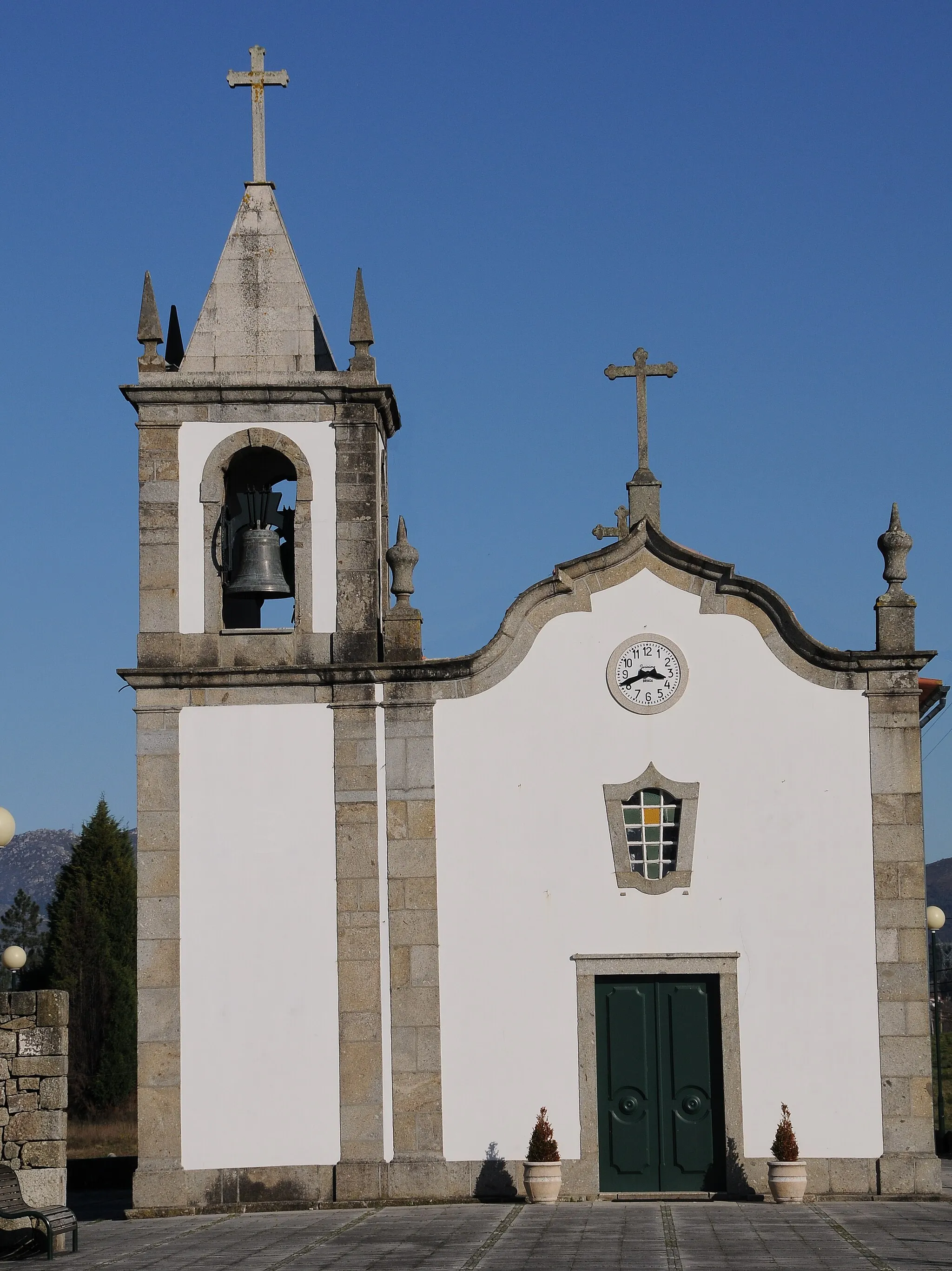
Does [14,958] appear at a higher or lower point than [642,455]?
lower

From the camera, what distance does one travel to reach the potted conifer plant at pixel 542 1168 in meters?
16.6

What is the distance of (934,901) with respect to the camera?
619 feet

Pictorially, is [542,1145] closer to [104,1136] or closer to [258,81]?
[258,81]

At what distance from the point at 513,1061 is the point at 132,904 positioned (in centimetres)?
2537

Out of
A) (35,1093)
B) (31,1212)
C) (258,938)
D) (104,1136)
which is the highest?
(258,938)

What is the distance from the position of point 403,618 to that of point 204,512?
2257 mm

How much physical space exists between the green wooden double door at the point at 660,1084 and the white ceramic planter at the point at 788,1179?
651 mm

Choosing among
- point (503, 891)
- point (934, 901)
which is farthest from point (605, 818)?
point (934, 901)

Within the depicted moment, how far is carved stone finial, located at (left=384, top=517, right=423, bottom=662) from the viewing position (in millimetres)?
17750

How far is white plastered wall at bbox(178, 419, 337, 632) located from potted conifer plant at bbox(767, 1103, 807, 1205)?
21.0ft

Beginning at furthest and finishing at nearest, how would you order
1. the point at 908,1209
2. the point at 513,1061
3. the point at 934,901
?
the point at 934,901, the point at 513,1061, the point at 908,1209

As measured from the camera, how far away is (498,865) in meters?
17.4

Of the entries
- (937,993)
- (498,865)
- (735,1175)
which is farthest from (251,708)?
(937,993)

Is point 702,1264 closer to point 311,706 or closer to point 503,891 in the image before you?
point 503,891
